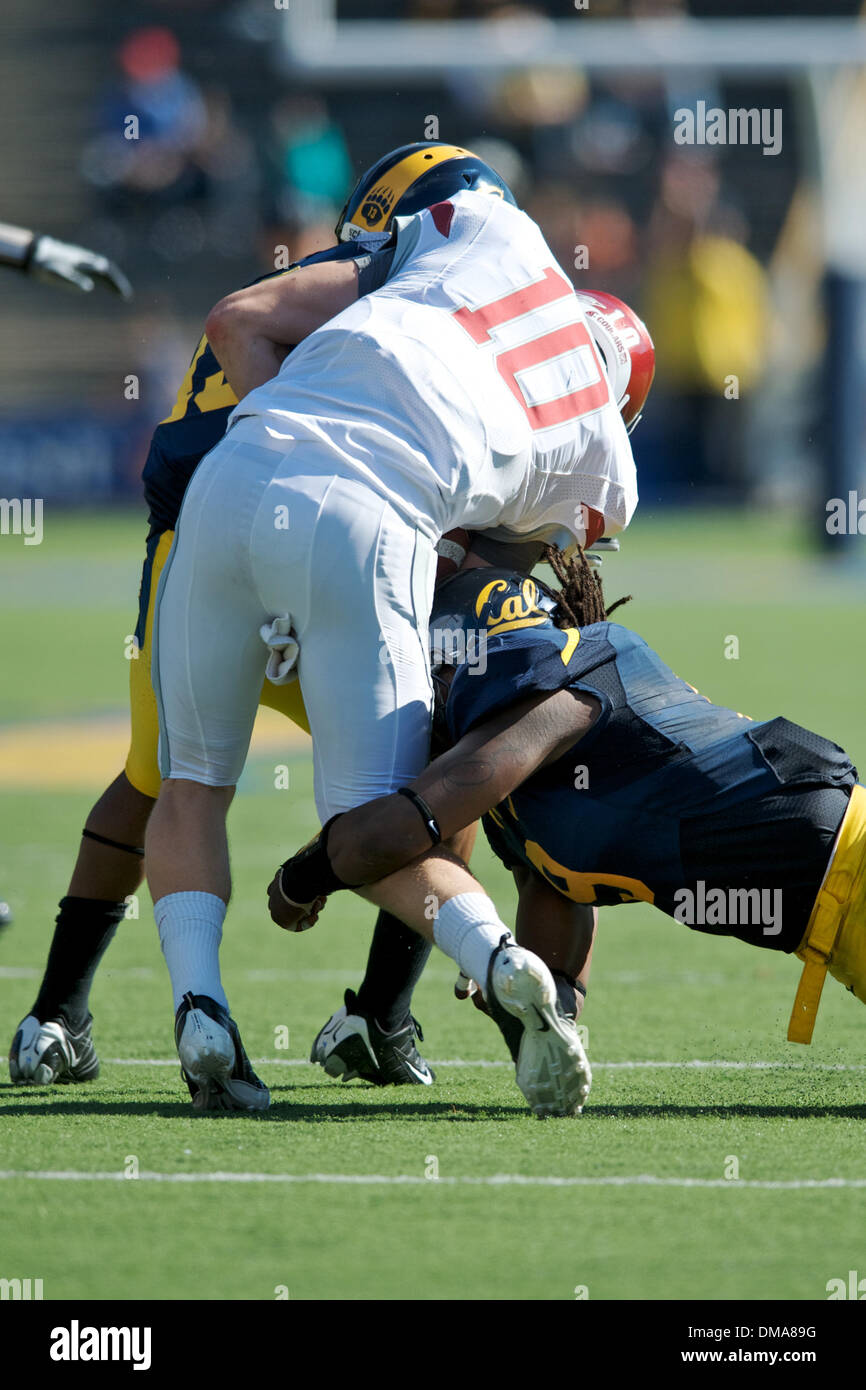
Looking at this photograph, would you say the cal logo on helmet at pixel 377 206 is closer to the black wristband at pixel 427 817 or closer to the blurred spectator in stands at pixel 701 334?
the black wristband at pixel 427 817

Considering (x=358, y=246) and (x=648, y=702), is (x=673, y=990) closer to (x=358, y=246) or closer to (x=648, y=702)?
(x=648, y=702)

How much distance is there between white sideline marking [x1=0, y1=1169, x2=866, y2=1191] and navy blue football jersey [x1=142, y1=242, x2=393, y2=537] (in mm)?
1521

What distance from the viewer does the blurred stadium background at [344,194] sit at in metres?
18.4

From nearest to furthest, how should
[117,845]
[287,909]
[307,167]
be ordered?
1. [287,909]
2. [117,845]
3. [307,167]

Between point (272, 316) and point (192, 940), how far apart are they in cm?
124

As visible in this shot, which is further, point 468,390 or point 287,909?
point 287,909

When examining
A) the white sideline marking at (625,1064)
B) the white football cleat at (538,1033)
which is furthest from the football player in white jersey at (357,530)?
the white sideline marking at (625,1064)

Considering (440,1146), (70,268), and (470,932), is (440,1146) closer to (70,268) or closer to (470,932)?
(470,932)

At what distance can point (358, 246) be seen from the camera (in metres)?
4.18

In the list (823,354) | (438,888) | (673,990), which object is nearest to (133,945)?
(673,990)

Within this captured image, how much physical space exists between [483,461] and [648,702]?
583 mm

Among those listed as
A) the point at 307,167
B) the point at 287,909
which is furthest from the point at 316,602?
the point at 307,167

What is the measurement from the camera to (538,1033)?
3.52 m

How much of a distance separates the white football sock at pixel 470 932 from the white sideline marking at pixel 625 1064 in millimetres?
797
